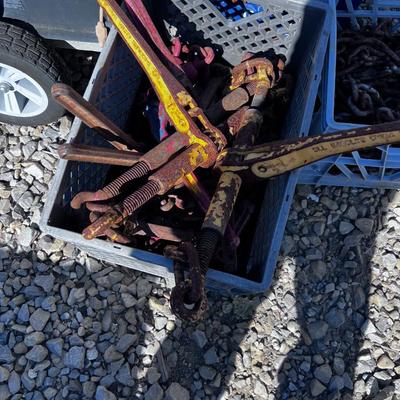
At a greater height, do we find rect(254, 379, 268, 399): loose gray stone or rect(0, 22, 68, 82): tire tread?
rect(0, 22, 68, 82): tire tread

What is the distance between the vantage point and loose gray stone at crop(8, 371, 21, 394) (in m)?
2.25

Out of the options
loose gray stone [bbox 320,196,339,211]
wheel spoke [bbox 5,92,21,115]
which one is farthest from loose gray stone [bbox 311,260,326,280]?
wheel spoke [bbox 5,92,21,115]

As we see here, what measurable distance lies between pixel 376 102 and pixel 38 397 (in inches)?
71.8

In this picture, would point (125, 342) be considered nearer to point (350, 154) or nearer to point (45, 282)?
point (45, 282)

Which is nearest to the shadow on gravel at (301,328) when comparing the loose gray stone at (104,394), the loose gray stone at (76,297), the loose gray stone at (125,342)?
the loose gray stone at (125,342)

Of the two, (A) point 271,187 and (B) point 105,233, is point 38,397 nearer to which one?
(B) point 105,233

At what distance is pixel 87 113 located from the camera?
1923 mm

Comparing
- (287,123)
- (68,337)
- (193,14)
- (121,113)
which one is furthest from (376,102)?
(68,337)

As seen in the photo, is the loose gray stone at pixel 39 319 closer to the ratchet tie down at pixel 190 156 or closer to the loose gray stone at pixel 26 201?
the loose gray stone at pixel 26 201

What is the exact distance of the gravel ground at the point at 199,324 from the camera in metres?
2.29

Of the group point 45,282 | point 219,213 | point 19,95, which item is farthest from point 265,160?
point 19,95

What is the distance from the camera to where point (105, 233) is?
1.89 m

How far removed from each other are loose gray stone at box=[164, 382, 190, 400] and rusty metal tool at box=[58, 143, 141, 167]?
876 mm

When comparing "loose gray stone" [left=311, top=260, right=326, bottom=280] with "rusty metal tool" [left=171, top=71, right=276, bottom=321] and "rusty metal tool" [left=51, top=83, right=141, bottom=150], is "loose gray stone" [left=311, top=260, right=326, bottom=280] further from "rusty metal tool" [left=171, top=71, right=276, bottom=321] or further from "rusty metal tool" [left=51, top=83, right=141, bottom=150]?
"rusty metal tool" [left=51, top=83, right=141, bottom=150]
